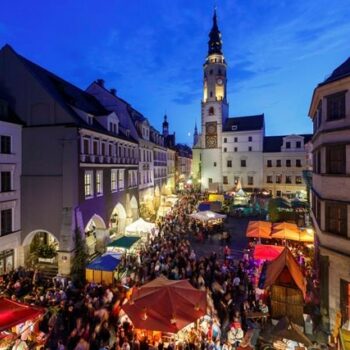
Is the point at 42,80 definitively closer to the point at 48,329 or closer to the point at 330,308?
the point at 48,329

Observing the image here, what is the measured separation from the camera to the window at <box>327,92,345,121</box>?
43.0 ft

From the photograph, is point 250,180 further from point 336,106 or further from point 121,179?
point 336,106

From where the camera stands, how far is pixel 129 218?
28.8 m

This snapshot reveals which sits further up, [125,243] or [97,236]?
[125,243]

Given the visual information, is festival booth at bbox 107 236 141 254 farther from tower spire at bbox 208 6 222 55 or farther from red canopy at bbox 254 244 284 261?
tower spire at bbox 208 6 222 55

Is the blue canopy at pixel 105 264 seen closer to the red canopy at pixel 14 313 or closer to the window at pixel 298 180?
the red canopy at pixel 14 313

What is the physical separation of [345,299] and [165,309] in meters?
8.89

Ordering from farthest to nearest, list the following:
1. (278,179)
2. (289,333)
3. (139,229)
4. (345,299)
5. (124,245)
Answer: (278,179)
(139,229)
(124,245)
(345,299)
(289,333)

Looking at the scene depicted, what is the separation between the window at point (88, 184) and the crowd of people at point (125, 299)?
6.23 m

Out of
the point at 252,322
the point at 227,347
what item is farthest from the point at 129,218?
the point at 227,347

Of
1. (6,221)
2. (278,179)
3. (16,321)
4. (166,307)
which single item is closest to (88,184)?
(6,221)

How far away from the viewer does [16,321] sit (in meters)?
9.53

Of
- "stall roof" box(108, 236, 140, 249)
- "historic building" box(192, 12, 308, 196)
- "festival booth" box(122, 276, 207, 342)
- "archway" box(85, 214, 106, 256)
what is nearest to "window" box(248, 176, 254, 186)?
"historic building" box(192, 12, 308, 196)

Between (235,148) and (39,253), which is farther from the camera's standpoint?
(235,148)
